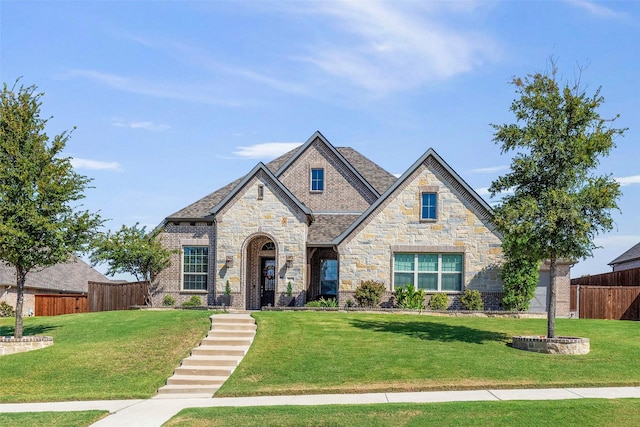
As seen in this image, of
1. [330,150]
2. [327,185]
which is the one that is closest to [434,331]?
[327,185]

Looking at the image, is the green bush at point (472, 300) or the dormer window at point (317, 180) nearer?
the green bush at point (472, 300)

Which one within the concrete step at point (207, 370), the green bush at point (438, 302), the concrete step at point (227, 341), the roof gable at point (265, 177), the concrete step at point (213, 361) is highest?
the roof gable at point (265, 177)

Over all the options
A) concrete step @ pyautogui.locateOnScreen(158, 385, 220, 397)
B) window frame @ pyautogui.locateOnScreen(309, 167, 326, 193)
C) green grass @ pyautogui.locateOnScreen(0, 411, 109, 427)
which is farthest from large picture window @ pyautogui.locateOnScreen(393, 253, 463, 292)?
green grass @ pyautogui.locateOnScreen(0, 411, 109, 427)

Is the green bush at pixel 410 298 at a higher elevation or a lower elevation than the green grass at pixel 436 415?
higher

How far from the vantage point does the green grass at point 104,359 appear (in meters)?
17.2

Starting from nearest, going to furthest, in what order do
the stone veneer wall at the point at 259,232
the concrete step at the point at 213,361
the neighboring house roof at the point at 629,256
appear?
the concrete step at the point at 213,361, the stone veneer wall at the point at 259,232, the neighboring house roof at the point at 629,256

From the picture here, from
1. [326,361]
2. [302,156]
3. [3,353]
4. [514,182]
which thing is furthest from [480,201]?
[3,353]

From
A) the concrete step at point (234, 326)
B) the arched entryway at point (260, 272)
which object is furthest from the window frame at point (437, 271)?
the concrete step at point (234, 326)

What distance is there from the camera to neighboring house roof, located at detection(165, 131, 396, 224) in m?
32.6

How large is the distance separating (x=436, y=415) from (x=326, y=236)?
18.8m

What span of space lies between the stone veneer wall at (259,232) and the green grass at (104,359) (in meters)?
5.53

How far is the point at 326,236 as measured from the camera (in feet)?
104

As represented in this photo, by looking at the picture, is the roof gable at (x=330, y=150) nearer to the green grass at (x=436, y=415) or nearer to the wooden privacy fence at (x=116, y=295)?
the wooden privacy fence at (x=116, y=295)

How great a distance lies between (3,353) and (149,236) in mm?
10843
